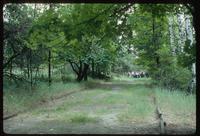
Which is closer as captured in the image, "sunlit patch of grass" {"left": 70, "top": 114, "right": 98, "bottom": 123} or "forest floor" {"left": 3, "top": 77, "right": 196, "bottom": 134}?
"forest floor" {"left": 3, "top": 77, "right": 196, "bottom": 134}

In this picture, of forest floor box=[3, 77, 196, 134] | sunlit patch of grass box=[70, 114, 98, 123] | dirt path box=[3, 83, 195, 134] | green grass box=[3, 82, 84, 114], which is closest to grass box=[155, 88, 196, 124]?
forest floor box=[3, 77, 196, 134]

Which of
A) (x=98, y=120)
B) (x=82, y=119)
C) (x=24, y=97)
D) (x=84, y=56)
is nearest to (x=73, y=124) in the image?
(x=82, y=119)

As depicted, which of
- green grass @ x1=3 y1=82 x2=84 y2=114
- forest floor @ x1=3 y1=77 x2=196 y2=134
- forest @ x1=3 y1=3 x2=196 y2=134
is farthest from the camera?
green grass @ x1=3 y1=82 x2=84 y2=114

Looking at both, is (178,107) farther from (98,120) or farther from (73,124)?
(73,124)

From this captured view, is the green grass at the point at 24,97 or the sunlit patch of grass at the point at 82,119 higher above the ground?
the green grass at the point at 24,97

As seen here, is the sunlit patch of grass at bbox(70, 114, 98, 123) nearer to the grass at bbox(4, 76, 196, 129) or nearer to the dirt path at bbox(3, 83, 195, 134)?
the grass at bbox(4, 76, 196, 129)

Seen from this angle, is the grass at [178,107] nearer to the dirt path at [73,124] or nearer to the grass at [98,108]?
the grass at [98,108]

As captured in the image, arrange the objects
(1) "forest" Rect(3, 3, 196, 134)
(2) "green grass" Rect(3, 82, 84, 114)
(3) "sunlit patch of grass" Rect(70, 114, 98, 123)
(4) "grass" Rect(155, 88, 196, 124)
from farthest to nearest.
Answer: (2) "green grass" Rect(3, 82, 84, 114) < (4) "grass" Rect(155, 88, 196, 124) < (3) "sunlit patch of grass" Rect(70, 114, 98, 123) < (1) "forest" Rect(3, 3, 196, 134)

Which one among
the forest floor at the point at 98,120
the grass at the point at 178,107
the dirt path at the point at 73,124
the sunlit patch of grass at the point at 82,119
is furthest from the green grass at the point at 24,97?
the grass at the point at 178,107

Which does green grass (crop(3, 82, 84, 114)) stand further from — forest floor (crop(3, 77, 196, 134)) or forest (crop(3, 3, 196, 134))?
forest floor (crop(3, 77, 196, 134))

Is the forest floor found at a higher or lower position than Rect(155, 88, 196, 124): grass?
lower

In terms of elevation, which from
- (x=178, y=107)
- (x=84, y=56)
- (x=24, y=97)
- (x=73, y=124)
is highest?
(x=84, y=56)

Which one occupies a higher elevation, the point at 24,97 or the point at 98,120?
the point at 24,97

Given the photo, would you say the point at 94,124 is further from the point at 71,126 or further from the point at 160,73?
the point at 160,73
